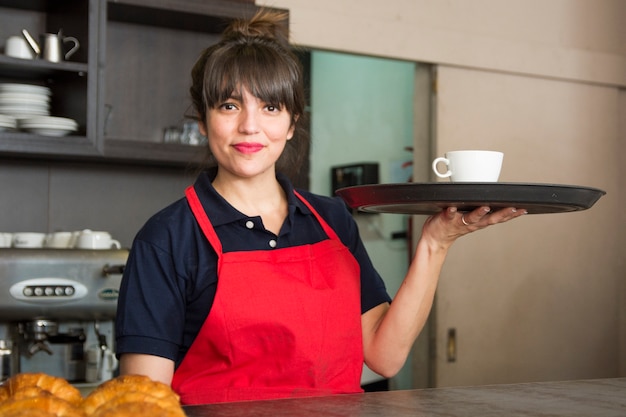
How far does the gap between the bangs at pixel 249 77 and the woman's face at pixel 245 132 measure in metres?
0.01

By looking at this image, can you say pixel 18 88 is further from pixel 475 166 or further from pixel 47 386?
pixel 47 386

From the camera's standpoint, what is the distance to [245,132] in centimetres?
Answer: 144

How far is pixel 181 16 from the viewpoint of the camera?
297cm

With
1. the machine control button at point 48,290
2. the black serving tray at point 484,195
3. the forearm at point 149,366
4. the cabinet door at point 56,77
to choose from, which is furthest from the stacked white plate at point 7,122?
the black serving tray at point 484,195

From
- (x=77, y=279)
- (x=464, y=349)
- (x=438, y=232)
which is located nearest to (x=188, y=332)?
(x=438, y=232)

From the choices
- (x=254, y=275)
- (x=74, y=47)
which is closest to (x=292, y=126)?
(x=254, y=275)

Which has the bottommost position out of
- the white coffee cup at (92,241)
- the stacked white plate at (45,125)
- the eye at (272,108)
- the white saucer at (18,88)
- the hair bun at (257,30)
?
the white coffee cup at (92,241)

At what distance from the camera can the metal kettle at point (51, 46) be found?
271 cm

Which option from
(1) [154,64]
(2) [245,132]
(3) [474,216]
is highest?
(1) [154,64]

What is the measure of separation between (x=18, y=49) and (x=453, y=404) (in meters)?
2.18

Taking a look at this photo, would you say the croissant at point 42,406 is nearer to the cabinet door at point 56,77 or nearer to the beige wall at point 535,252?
the cabinet door at point 56,77

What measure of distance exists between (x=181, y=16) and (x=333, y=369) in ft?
6.16

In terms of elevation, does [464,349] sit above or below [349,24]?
below

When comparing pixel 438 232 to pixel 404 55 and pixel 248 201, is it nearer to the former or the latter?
pixel 248 201
